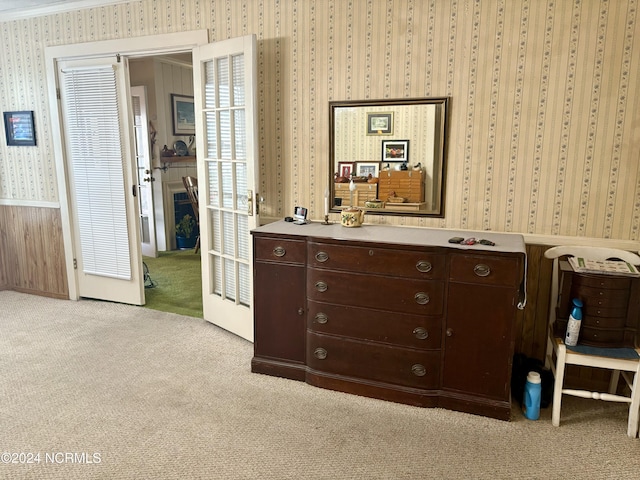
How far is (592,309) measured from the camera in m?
2.32

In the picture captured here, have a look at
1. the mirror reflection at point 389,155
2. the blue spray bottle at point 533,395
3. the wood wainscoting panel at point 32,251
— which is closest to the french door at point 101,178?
the wood wainscoting panel at point 32,251

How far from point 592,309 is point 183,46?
3178 mm

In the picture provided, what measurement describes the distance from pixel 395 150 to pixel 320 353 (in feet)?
4.35

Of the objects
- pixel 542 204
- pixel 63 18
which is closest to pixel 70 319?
pixel 63 18

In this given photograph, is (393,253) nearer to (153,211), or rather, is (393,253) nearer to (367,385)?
(367,385)

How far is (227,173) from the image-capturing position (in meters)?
3.35

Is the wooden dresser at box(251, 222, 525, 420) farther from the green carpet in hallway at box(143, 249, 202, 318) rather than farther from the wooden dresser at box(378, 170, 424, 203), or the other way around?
the green carpet in hallway at box(143, 249, 202, 318)

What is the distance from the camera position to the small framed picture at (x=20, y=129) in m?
4.12

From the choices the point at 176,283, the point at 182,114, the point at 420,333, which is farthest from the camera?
the point at 182,114

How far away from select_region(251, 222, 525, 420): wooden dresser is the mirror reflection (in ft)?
0.82

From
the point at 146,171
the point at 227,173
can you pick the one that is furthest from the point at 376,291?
the point at 146,171

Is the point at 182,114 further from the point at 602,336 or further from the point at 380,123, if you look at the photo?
the point at 602,336

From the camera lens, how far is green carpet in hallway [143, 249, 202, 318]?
4125mm

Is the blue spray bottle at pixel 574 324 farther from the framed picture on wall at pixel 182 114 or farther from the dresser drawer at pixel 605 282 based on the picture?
the framed picture on wall at pixel 182 114
